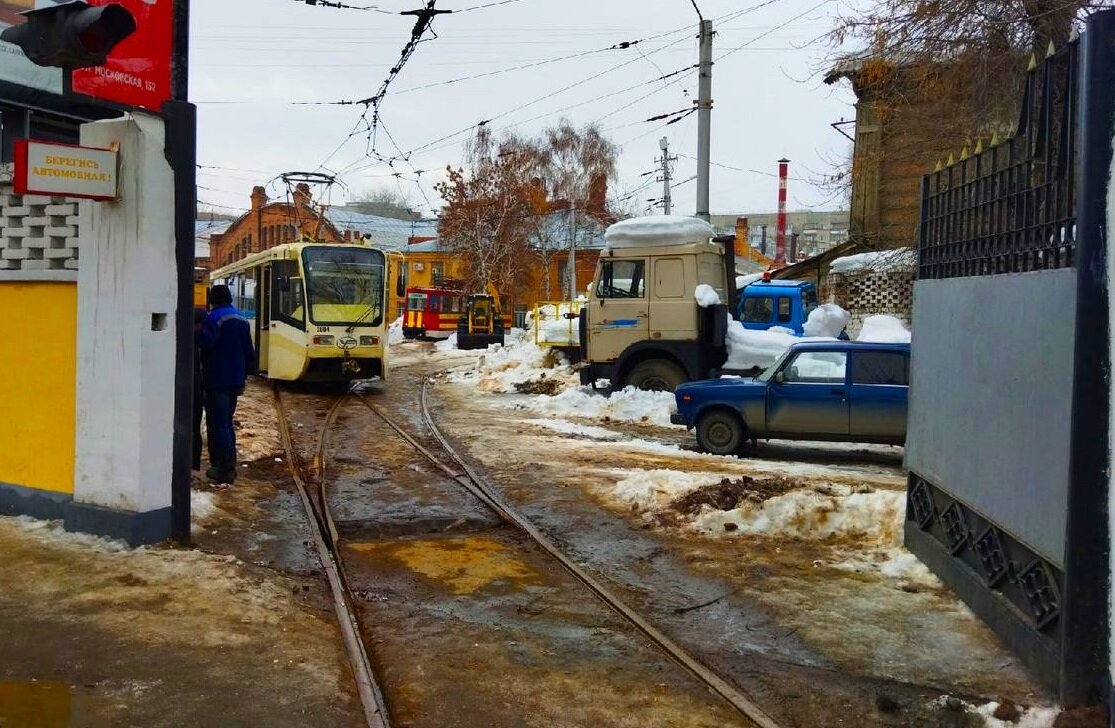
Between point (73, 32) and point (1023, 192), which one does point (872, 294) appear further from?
point (73, 32)

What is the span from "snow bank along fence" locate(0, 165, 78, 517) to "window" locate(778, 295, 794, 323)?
17.5 metres

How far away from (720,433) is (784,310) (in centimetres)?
1046

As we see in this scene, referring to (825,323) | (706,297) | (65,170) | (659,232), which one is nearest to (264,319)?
(659,232)

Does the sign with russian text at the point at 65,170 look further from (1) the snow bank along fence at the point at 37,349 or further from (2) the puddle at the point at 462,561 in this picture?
(2) the puddle at the point at 462,561

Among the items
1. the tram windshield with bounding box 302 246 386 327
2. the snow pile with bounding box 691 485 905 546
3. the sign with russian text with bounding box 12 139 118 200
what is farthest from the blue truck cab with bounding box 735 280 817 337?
the sign with russian text with bounding box 12 139 118 200

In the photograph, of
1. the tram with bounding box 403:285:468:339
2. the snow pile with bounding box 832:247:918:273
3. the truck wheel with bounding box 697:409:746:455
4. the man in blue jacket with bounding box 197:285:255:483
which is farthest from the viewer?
the tram with bounding box 403:285:468:339

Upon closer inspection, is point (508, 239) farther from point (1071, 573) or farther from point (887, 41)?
point (1071, 573)

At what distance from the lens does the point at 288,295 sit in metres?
18.4

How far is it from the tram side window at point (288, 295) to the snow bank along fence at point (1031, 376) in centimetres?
1354

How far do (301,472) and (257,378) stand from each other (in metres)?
12.1

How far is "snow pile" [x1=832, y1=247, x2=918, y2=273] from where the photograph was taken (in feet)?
67.2

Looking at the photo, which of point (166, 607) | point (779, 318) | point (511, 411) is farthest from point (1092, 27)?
point (779, 318)

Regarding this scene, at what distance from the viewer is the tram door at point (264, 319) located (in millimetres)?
19406

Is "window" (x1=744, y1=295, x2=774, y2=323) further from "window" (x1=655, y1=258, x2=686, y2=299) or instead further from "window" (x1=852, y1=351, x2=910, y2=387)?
"window" (x1=852, y1=351, x2=910, y2=387)
